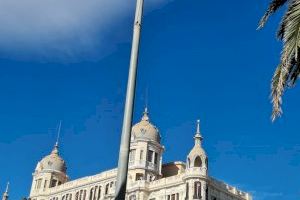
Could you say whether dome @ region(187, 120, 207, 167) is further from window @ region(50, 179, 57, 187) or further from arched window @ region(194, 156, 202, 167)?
window @ region(50, 179, 57, 187)

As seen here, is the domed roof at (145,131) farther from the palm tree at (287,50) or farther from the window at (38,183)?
the palm tree at (287,50)

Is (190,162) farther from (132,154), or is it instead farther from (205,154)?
(132,154)

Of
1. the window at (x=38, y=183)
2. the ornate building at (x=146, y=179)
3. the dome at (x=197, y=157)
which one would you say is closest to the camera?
the ornate building at (x=146, y=179)

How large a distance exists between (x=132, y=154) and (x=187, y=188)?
12667 millimetres

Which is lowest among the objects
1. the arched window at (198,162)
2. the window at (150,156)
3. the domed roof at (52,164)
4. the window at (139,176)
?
the window at (139,176)

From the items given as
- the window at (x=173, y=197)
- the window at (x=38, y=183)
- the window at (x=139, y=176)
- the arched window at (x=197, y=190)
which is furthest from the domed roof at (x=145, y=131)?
the window at (x=38, y=183)

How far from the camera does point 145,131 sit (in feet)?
245

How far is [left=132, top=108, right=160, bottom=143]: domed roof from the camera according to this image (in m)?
74.1

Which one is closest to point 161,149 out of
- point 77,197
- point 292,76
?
point 77,197

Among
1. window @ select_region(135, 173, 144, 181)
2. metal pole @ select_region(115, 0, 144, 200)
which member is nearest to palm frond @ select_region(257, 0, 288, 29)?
metal pole @ select_region(115, 0, 144, 200)

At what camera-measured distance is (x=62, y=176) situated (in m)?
86.8

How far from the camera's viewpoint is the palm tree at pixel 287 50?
12172 mm

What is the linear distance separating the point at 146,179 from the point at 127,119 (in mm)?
61833

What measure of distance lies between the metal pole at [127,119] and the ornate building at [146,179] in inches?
2095
